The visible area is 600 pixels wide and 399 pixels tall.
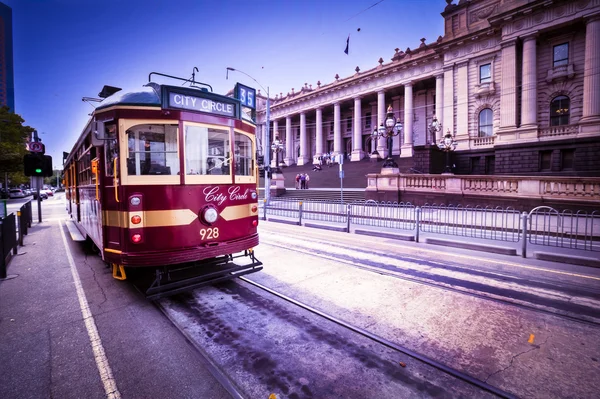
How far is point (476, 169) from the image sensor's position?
96.7 ft

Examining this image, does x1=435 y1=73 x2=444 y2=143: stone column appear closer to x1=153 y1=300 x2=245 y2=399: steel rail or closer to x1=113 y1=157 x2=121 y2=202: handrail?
x1=113 y1=157 x2=121 y2=202: handrail

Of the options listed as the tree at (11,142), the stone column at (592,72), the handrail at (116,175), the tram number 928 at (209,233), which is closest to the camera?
the handrail at (116,175)

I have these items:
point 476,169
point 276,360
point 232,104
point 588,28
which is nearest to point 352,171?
point 476,169

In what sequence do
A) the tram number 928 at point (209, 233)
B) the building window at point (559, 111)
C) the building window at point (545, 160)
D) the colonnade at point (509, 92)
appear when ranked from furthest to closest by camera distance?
1. the building window at point (559, 111)
2. the building window at point (545, 160)
3. the colonnade at point (509, 92)
4. the tram number 928 at point (209, 233)

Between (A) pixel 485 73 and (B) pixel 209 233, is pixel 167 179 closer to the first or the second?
(B) pixel 209 233

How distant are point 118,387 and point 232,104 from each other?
4.42 meters

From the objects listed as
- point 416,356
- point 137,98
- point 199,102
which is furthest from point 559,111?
point 137,98

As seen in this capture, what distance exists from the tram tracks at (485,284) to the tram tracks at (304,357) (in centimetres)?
258

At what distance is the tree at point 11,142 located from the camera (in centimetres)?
2466

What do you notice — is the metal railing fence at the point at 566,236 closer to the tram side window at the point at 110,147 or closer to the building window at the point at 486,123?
the tram side window at the point at 110,147

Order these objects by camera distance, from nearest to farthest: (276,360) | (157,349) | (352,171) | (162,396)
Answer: (162,396), (276,360), (157,349), (352,171)

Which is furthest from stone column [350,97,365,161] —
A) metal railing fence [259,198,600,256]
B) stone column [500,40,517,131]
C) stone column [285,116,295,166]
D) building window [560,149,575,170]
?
metal railing fence [259,198,600,256]

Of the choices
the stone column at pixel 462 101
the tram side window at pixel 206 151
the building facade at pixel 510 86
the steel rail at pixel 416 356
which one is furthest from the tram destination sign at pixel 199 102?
the stone column at pixel 462 101

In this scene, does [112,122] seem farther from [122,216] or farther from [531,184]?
[531,184]
